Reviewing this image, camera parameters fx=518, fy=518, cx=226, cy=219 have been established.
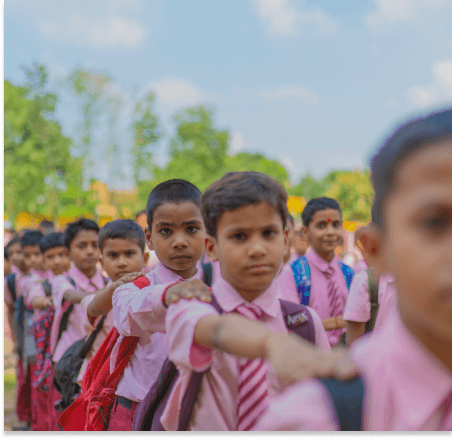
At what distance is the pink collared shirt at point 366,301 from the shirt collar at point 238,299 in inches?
66.1

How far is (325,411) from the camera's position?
3.12 feet

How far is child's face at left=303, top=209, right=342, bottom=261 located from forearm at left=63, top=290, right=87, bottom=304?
2.07 m

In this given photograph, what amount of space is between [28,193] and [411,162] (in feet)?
84.6

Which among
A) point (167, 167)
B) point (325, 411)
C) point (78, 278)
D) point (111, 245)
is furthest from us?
point (167, 167)

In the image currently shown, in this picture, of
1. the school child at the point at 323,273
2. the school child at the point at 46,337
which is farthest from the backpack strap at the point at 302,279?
the school child at the point at 46,337

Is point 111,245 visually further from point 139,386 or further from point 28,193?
point 28,193

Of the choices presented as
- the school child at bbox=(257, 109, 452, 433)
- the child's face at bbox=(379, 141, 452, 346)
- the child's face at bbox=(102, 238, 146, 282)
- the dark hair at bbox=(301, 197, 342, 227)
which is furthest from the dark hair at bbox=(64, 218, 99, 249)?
the child's face at bbox=(379, 141, 452, 346)

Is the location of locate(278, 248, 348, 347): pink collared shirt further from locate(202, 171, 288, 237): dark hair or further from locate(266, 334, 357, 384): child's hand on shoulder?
locate(266, 334, 357, 384): child's hand on shoulder

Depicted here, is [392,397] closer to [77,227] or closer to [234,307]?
[234,307]

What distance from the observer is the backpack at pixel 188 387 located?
1.57 metres

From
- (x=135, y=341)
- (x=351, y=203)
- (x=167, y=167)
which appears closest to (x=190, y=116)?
(x=167, y=167)

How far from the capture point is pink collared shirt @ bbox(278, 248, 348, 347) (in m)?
4.21

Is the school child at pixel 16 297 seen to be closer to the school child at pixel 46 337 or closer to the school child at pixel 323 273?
the school child at pixel 46 337

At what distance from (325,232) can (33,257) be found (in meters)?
4.68
